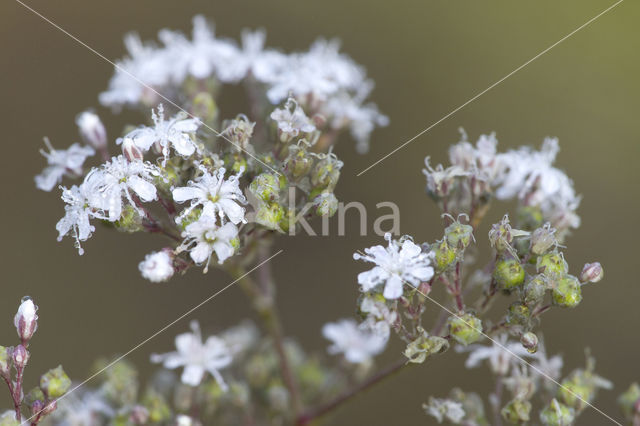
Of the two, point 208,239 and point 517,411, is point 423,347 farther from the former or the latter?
point 208,239

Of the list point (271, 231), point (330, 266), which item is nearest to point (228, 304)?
point (330, 266)

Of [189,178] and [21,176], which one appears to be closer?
[189,178]

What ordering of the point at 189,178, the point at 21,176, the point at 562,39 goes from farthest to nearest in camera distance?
the point at 562,39 → the point at 21,176 → the point at 189,178

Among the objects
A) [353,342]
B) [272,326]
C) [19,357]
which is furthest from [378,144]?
[19,357]

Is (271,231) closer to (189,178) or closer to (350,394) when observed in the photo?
(189,178)

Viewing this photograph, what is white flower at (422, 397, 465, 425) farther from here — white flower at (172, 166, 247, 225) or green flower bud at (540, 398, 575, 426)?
white flower at (172, 166, 247, 225)
